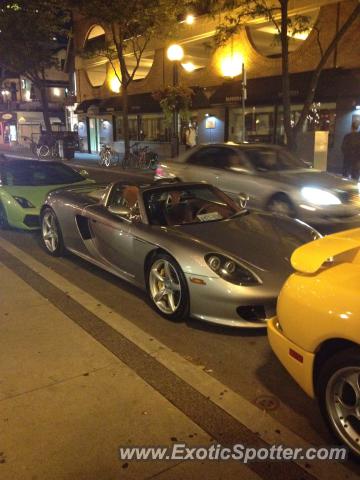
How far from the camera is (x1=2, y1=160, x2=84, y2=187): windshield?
8594mm

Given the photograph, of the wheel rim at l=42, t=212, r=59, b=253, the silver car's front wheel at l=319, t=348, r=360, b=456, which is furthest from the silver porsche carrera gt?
the silver car's front wheel at l=319, t=348, r=360, b=456

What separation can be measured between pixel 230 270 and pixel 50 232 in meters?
3.62

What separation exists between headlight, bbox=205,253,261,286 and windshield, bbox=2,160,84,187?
203 inches

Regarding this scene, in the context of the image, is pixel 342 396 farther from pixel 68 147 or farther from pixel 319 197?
pixel 68 147

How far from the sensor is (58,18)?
2644 cm

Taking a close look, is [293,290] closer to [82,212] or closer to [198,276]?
[198,276]

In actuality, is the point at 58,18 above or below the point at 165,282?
above

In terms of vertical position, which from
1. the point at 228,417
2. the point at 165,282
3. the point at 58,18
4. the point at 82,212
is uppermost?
the point at 58,18


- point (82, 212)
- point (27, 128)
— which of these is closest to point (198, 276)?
point (82, 212)

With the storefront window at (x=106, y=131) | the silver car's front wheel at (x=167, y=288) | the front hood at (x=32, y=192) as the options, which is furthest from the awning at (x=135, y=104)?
the silver car's front wheel at (x=167, y=288)

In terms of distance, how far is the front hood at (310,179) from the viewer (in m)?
8.52

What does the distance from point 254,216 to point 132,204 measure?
1.39 meters

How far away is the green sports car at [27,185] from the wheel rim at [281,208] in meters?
3.32

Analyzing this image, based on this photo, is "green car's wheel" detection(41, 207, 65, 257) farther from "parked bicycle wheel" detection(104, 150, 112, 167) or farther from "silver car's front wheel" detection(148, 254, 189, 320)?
"parked bicycle wheel" detection(104, 150, 112, 167)
